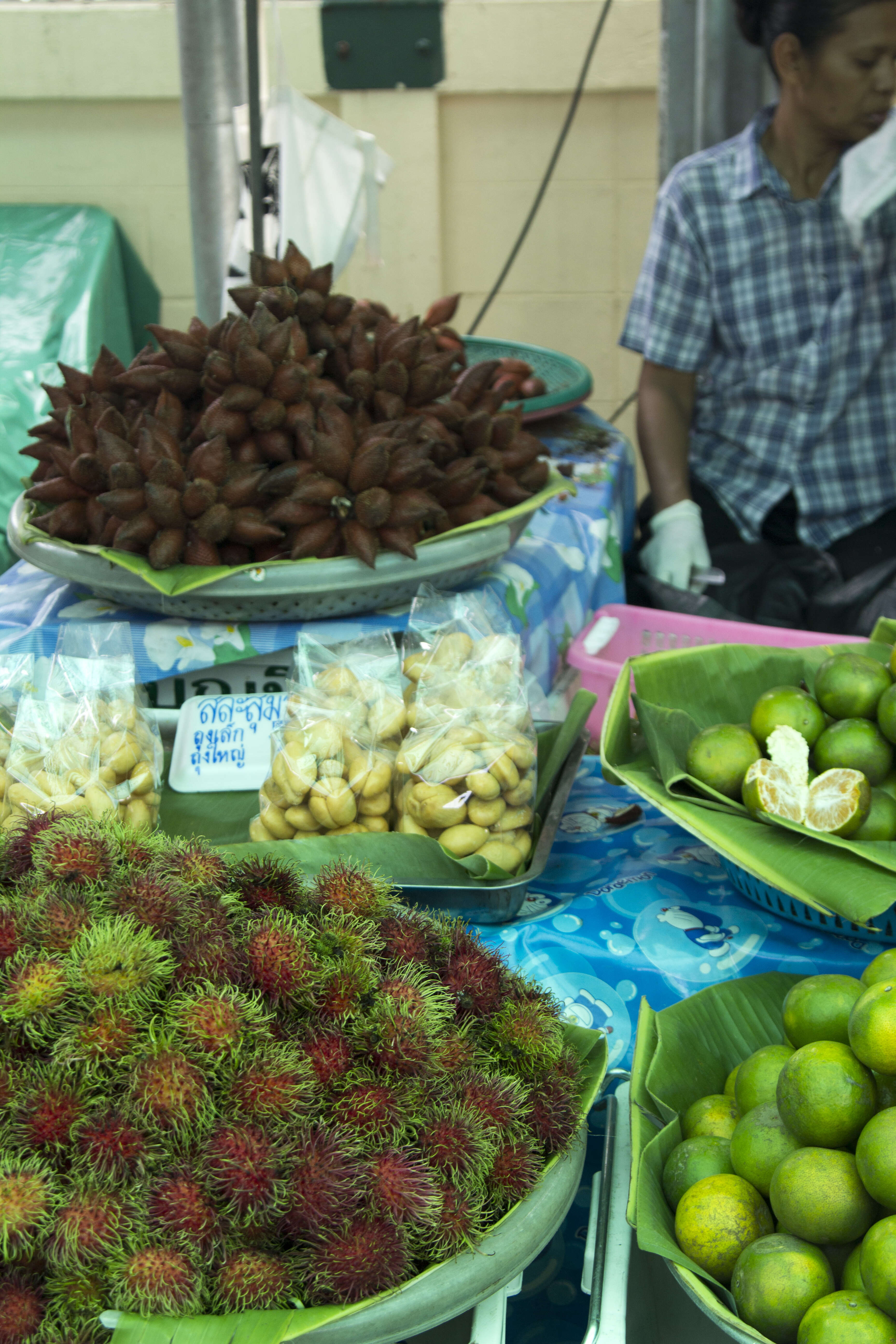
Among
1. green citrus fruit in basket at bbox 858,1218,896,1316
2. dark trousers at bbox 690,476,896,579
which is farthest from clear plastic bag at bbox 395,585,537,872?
dark trousers at bbox 690,476,896,579

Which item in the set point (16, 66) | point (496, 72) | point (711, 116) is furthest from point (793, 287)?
point (16, 66)

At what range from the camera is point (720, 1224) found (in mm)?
701

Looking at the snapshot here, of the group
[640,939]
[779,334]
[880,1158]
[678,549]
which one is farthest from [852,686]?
[779,334]

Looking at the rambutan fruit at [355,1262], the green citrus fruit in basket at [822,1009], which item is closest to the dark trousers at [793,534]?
the green citrus fruit in basket at [822,1009]

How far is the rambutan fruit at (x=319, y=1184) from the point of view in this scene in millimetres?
580

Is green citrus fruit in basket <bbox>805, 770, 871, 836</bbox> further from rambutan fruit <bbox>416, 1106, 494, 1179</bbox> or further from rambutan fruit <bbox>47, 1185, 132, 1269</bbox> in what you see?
rambutan fruit <bbox>47, 1185, 132, 1269</bbox>

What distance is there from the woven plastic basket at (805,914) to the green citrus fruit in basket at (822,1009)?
191 millimetres

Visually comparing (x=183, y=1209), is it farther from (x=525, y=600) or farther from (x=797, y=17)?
(x=797, y=17)

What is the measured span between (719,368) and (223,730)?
6.27ft

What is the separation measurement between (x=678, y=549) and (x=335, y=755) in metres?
1.49

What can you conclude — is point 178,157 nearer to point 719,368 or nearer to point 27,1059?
point 719,368

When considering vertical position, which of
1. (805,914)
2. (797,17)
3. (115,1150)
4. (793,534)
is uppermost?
(797,17)

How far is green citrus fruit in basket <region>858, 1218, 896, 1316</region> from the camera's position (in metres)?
0.61

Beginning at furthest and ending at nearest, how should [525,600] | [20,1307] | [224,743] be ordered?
[525,600]
[224,743]
[20,1307]
